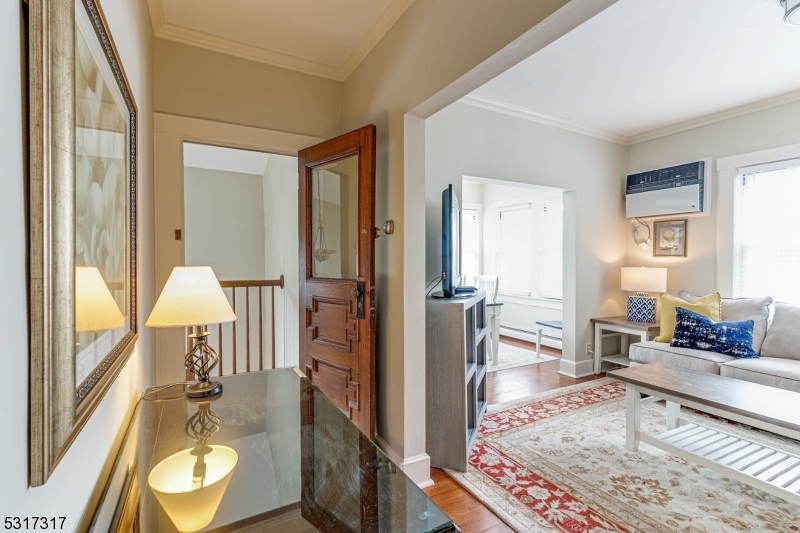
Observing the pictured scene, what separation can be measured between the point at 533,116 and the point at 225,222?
13.6ft

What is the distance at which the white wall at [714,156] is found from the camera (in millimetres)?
3393

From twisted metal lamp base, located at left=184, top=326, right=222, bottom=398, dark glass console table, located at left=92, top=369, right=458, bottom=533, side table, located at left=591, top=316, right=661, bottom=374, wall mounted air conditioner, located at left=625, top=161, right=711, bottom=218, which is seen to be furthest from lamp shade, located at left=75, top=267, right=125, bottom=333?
wall mounted air conditioner, located at left=625, top=161, right=711, bottom=218

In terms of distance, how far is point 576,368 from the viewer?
4156 millimetres

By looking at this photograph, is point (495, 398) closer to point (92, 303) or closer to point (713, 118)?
point (92, 303)

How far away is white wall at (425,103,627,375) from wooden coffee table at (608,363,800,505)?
167 centimetres

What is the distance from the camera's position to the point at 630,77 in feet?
9.84

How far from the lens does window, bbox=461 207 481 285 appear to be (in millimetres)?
6320

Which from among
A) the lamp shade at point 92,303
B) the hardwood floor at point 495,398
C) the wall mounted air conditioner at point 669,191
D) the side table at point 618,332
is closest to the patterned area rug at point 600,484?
the hardwood floor at point 495,398

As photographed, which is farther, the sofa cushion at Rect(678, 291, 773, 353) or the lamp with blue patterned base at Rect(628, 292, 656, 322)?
the lamp with blue patterned base at Rect(628, 292, 656, 322)

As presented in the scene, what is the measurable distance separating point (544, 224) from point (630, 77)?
113 inches

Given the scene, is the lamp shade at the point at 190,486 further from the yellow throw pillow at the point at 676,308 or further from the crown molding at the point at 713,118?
the crown molding at the point at 713,118

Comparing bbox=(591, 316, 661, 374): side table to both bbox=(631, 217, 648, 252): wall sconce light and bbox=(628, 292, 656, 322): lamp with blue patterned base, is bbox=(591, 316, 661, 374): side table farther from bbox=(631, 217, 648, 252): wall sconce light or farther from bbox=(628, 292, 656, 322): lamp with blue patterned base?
bbox=(631, 217, 648, 252): wall sconce light

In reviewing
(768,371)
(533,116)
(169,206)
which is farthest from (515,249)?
(169,206)

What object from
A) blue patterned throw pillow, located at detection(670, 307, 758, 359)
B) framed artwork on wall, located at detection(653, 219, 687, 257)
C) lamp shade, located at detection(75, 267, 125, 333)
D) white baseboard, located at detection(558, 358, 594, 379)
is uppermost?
framed artwork on wall, located at detection(653, 219, 687, 257)
